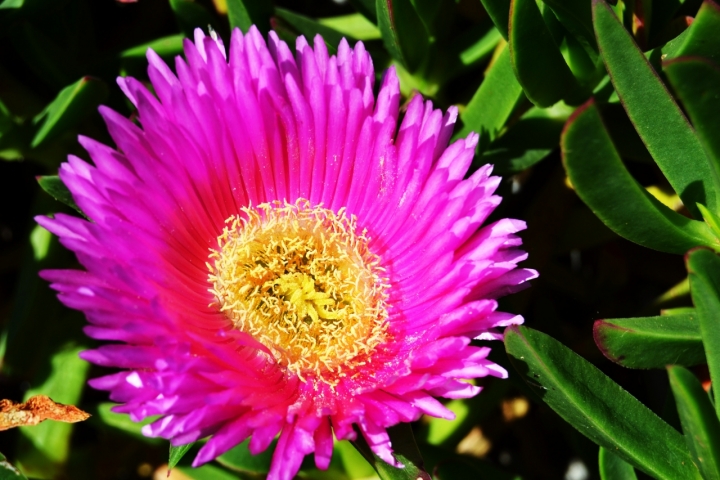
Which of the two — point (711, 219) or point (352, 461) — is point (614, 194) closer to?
point (711, 219)

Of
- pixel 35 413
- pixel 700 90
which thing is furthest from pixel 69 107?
pixel 700 90

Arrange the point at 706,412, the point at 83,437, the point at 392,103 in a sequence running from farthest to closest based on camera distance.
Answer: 1. the point at 83,437
2. the point at 392,103
3. the point at 706,412

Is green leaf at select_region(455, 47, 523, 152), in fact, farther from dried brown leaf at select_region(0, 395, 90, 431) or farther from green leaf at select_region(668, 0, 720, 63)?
dried brown leaf at select_region(0, 395, 90, 431)

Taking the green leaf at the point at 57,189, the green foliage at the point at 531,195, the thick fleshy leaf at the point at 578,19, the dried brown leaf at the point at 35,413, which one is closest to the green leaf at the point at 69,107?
the green foliage at the point at 531,195

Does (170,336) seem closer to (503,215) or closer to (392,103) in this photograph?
(392,103)

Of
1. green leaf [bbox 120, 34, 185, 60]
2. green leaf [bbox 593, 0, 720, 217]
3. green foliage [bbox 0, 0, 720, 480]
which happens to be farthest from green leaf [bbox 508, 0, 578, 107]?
green leaf [bbox 120, 34, 185, 60]

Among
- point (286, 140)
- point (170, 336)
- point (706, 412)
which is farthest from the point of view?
point (286, 140)

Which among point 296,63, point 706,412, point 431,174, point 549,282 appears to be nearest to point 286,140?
point 296,63
